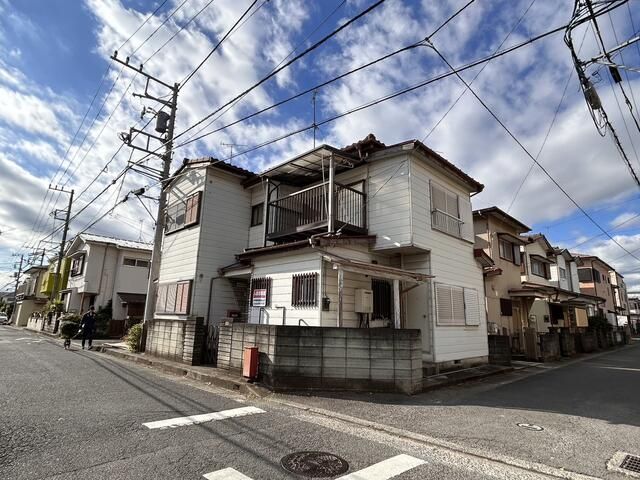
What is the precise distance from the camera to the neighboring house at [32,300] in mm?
38594

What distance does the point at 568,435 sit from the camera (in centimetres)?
522

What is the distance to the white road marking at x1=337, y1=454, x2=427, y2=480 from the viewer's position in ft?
12.0

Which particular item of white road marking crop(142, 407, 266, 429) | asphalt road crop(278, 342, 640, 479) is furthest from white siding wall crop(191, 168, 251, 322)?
white road marking crop(142, 407, 266, 429)

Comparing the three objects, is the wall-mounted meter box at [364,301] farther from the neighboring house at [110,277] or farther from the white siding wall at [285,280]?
the neighboring house at [110,277]

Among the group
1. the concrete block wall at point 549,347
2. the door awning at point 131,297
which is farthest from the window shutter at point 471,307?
the door awning at point 131,297

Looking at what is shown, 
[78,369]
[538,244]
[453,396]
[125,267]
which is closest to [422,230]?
[453,396]

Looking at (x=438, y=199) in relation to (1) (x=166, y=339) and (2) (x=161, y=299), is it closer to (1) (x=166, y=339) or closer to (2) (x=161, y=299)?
(1) (x=166, y=339)

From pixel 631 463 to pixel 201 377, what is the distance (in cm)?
812

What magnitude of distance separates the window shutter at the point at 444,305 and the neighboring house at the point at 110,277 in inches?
862

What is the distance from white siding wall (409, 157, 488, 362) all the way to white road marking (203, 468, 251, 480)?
7.43m

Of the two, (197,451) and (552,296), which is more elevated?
(552,296)

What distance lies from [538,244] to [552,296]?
499 cm

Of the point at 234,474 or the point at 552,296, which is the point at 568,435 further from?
the point at 552,296

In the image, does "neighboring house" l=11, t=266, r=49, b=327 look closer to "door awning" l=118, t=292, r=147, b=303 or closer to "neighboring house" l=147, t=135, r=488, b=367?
"door awning" l=118, t=292, r=147, b=303
